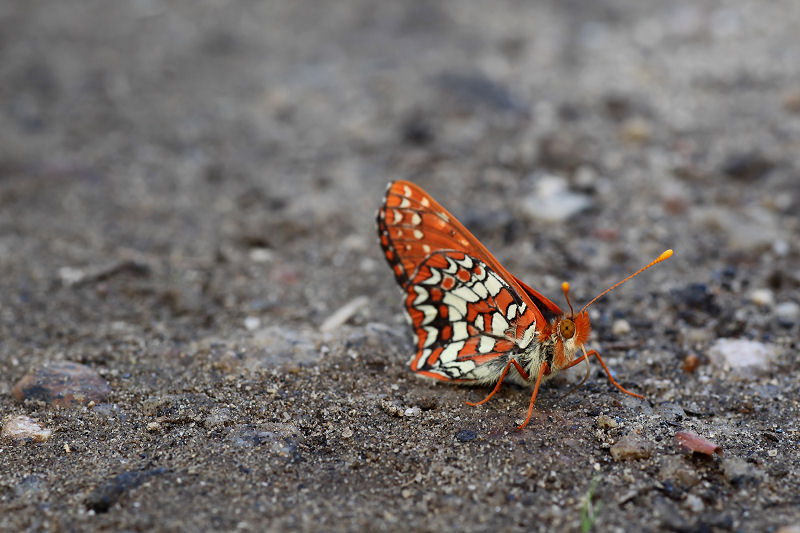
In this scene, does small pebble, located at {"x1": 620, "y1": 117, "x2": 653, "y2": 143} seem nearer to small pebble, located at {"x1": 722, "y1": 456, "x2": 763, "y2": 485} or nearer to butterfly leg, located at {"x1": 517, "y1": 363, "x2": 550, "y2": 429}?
butterfly leg, located at {"x1": 517, "y1": 363, "x2": 550, "y2": 429}

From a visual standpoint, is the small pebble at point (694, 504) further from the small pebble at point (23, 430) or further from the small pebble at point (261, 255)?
the small pebble at point (261, 255)

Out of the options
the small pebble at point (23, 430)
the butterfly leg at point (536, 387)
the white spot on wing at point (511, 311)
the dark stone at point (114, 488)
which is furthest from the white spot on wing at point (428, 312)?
the small pebble at point (23, 430)

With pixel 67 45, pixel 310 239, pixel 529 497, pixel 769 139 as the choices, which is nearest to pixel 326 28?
pixel 67 45

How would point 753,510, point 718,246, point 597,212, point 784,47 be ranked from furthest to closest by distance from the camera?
point 784,47, point 597,212, point 718,246, point 753,510

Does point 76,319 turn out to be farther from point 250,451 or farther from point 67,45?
point 67,45

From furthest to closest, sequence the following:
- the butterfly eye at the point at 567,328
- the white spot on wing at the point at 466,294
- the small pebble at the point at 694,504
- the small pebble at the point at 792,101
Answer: the small pebble at the point at 792,101, the white spot on wing at the point at 466,294, the butterfly eye at the point at 567,328, the small pebble at the point at 694,504
